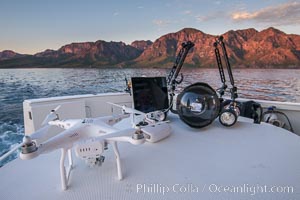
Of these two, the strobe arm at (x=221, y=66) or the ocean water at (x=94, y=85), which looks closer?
the strobe arm at (x=221, y=66)

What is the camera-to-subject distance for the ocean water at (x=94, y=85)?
229 cm

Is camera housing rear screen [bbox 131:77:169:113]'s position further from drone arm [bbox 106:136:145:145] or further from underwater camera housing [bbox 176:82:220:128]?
drone arm [bbox 106:136:145:145]

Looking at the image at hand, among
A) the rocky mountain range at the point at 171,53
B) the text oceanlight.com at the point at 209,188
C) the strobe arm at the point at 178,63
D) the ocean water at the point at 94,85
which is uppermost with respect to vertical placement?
the rocky mountain range at the point at 171,53

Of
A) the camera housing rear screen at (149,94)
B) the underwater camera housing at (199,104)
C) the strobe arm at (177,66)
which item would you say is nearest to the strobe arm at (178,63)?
the strobe arm at (177,66)

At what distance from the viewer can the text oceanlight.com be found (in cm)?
63

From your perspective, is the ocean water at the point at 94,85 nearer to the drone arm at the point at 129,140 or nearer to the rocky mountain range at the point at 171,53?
the rocky mountain range at the point at 171,53

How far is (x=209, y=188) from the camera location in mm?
656

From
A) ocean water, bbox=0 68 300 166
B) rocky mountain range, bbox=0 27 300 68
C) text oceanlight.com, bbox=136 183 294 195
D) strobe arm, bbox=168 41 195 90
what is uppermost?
rocky mountain range, bbox=0 27 300 68

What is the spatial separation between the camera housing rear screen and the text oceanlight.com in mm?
647

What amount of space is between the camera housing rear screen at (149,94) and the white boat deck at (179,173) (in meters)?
0.31

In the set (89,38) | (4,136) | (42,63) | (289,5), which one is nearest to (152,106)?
(4,136)

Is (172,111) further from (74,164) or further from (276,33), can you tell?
(276,33)

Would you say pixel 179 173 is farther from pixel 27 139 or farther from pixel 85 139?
pixel 27 139

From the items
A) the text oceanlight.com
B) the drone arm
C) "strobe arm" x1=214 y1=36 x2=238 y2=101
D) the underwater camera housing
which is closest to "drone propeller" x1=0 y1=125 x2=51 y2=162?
the drone arm
